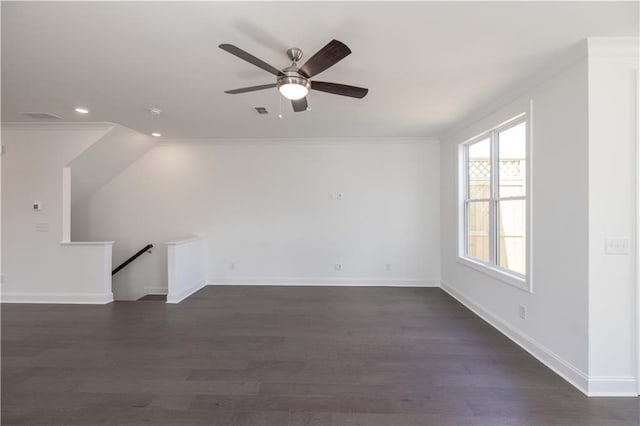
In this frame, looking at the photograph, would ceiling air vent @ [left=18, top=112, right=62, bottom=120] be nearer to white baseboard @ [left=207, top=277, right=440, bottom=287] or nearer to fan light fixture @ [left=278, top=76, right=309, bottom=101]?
white baseboard @ [left=207, top=277, right=440, bottom=287]

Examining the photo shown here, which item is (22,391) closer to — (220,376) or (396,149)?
(220,376)

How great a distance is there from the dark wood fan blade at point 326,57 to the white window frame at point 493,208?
6.85 ft

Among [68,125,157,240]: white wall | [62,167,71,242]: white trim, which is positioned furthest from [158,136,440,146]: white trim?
[62,167,71,242]: white trim

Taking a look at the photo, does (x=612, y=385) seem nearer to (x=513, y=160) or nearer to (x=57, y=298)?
(x=513, y=160)

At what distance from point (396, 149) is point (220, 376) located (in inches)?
172

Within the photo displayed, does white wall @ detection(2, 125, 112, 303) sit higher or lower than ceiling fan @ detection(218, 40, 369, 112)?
lower

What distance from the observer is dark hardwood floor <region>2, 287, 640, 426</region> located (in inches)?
77.9

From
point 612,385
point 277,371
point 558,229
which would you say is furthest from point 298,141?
point 612,385

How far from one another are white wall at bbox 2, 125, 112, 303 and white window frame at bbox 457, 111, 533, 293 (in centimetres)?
535

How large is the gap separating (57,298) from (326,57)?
519 cm

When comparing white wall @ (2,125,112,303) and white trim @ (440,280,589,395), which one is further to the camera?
white wall @ (2,125,112,303)

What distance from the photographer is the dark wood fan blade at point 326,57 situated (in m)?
1.77

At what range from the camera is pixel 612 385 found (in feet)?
7.09

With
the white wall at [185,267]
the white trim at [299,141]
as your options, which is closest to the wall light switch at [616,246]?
the white trim at [299,141]
